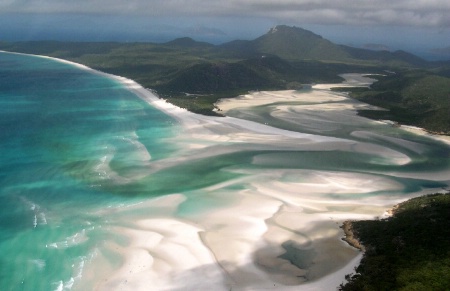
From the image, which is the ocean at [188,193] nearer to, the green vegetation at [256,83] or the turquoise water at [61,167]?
the turquoise water at [61,167]

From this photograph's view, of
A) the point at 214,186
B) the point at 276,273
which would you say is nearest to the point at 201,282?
the point at 276,273

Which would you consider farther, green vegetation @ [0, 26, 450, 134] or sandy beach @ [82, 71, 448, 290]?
green vegetation @ [0, 26, 450, 134]

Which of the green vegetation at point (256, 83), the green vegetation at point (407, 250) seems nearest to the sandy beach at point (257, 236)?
the green vegetation at point (407, 250)

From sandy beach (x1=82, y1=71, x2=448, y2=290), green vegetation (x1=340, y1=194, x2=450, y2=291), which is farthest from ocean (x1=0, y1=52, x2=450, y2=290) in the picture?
green vegetation (x1=340, y1=194, x2=450, y2=291)

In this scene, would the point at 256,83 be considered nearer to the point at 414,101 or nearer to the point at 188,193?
the point at 414,101

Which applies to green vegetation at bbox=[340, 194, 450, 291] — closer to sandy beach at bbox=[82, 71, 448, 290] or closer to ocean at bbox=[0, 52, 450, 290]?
sandy beach at bbox=[82, 71, 448, 290]

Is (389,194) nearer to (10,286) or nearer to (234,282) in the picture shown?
(234,282)

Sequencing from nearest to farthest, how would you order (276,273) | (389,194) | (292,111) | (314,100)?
(276,273), (389,194), (292,111), (314,100)
